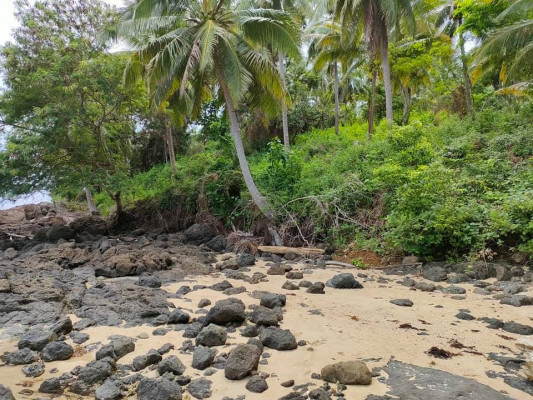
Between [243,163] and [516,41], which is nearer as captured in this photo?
[243,163]

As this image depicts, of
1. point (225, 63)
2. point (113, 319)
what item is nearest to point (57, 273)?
point (113, 319)

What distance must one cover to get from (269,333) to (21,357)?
3.00 meters

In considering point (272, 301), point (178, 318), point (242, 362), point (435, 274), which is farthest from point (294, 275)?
point (242, 362)

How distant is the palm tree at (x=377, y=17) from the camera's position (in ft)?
44.9

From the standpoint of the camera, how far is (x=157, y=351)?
171 inches

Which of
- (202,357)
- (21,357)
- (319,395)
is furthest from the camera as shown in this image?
(21,357)

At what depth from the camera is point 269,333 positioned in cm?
452

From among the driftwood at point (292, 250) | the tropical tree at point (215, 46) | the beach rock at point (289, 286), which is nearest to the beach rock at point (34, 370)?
the beach rock at point (289, 286)

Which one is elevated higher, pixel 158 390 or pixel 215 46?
pixel 215 46

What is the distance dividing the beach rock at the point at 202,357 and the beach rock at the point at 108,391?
2.58ft

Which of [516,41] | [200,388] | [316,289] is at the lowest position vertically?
[200,388]

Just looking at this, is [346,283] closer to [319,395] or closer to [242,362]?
[242,362]

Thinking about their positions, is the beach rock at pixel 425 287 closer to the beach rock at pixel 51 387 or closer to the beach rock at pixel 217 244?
the beach rock at pixel 51 387

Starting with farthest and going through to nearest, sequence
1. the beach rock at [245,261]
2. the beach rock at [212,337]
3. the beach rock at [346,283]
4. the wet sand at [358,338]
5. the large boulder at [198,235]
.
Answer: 1. the large boulder at [198,235]
2. the beach rock at [245,261]
3. the beach rock at [346,283]
4. the beach rock at [212,337]
5. the wet sand at [358,338]
